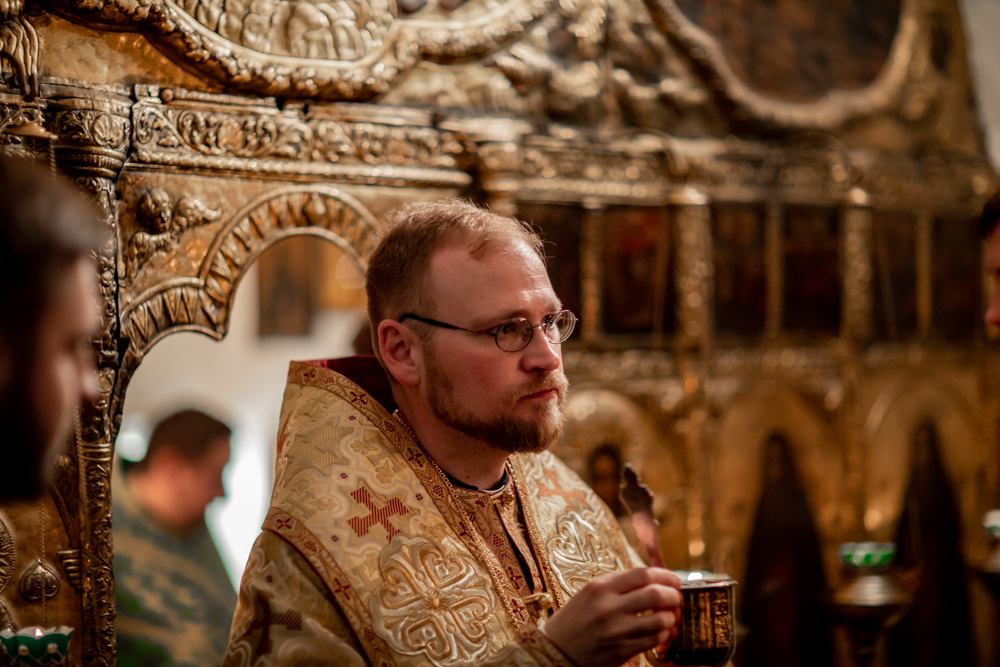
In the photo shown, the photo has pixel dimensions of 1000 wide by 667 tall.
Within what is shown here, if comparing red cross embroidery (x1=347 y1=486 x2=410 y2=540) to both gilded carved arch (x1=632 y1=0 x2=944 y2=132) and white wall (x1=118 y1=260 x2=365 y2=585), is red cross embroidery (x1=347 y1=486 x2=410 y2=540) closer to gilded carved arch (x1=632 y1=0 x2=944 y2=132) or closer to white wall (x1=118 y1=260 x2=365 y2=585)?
gilded carved arch (x1=632 y1=0 x2=944 y2=132)

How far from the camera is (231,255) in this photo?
3846 millimetres

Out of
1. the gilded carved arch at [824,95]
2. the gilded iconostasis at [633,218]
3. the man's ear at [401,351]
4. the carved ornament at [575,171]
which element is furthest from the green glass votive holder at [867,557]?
the man's ear at [401,351]

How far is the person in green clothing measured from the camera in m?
4.24

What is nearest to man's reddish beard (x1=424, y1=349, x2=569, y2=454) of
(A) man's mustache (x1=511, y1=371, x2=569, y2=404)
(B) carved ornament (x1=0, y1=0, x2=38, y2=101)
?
(A) man's mustache (x1=511, y1=371, x2=569, y2=404)

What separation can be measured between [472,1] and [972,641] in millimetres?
5134

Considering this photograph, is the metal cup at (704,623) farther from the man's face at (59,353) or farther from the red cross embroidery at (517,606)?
the man's face at (59,353)

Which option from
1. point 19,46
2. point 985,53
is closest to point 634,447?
point 19,46

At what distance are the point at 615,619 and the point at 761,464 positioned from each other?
3.76m

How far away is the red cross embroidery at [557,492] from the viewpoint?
283 cm

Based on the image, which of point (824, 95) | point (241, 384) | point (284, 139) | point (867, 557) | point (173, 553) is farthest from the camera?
point (241, 384)

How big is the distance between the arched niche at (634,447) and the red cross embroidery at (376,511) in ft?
8.04

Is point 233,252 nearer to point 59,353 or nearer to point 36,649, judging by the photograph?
point 36,649

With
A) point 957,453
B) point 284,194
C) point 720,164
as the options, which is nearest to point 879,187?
point 720,164

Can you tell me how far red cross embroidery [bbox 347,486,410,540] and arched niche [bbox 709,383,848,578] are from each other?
3.24 m
